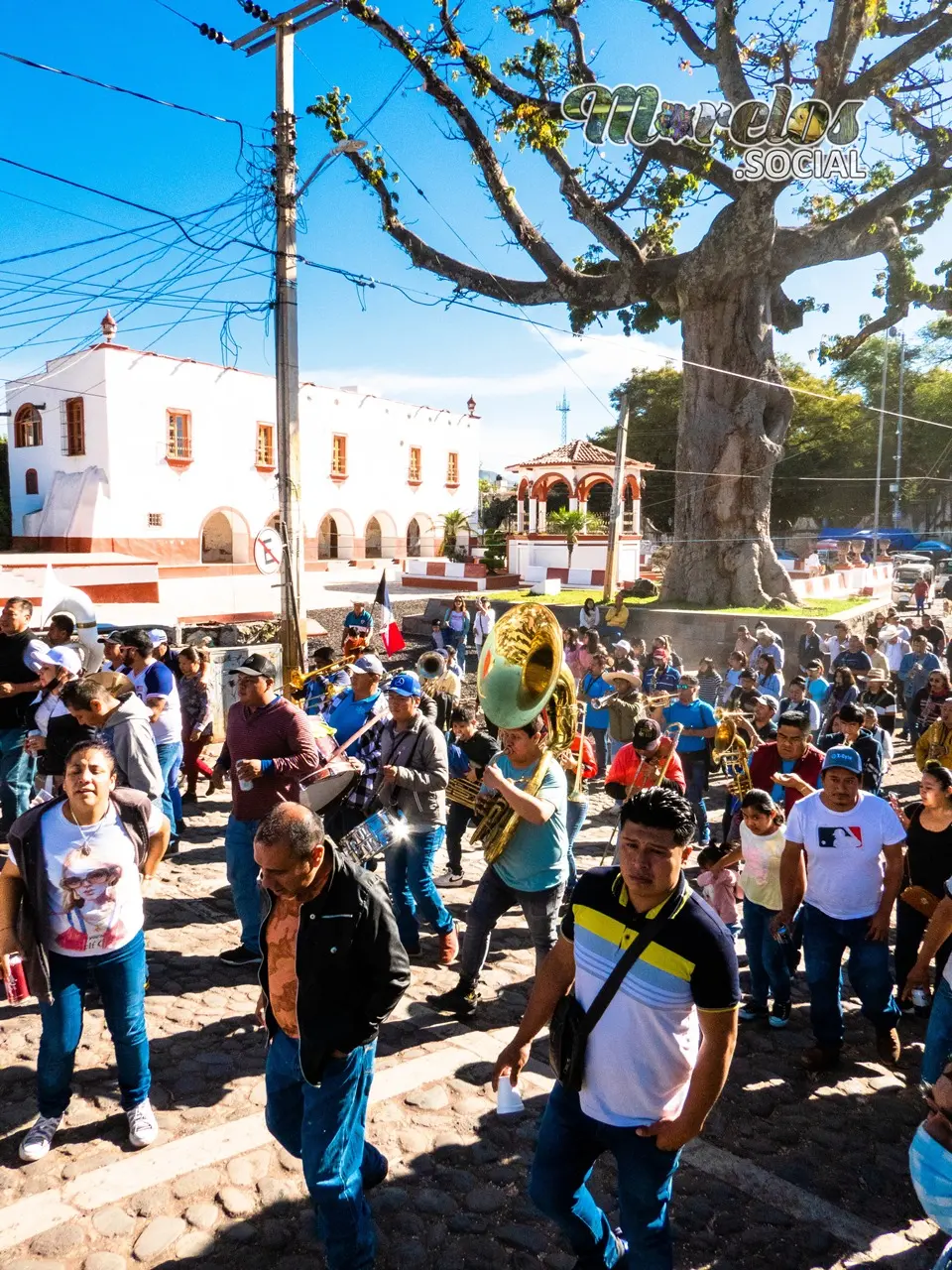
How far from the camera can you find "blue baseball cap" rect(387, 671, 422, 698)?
5266 millimetres

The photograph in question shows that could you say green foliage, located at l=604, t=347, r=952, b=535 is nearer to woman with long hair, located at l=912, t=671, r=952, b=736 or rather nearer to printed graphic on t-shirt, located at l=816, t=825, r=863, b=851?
woman with long hair, located at l=912, t=671, r=952, b=736

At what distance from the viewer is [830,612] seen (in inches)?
800

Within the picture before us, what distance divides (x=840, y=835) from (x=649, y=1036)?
216 centimetres

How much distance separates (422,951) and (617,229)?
17687 mm

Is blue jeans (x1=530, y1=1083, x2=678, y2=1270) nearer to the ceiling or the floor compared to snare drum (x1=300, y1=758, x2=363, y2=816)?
nearer to the floor

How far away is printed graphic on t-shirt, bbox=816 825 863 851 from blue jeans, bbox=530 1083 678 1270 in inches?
83.1

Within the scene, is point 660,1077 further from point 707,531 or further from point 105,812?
point 707,531

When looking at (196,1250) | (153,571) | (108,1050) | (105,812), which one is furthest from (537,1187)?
→ (153,571)

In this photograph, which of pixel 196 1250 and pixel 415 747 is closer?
pixel 196 1250

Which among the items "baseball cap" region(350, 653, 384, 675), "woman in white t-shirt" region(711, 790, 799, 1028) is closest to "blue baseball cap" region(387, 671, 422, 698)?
"baseball cap" region(350, 653, 384, 675)

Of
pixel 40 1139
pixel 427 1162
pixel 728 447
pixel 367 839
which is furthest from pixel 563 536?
pixel 40 1139

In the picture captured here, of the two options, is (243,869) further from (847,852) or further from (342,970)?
(847,852)

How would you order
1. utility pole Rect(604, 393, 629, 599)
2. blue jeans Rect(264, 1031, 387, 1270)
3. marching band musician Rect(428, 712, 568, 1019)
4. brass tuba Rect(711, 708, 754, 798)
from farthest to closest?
utility pole Rect(604, 393, 629, 599) → brass tuba Rect(711, 708, 754, 798) → marching band musician Rect(428, 712, 568, 1019) → blue jeans Rect(264, 1031, 387, 1270)

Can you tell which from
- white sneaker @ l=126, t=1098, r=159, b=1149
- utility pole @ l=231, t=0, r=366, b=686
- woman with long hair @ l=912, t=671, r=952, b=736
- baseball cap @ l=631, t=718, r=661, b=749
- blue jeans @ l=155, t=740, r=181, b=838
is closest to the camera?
white sneaker @ l=126, t=1098, r=159, b=1149
